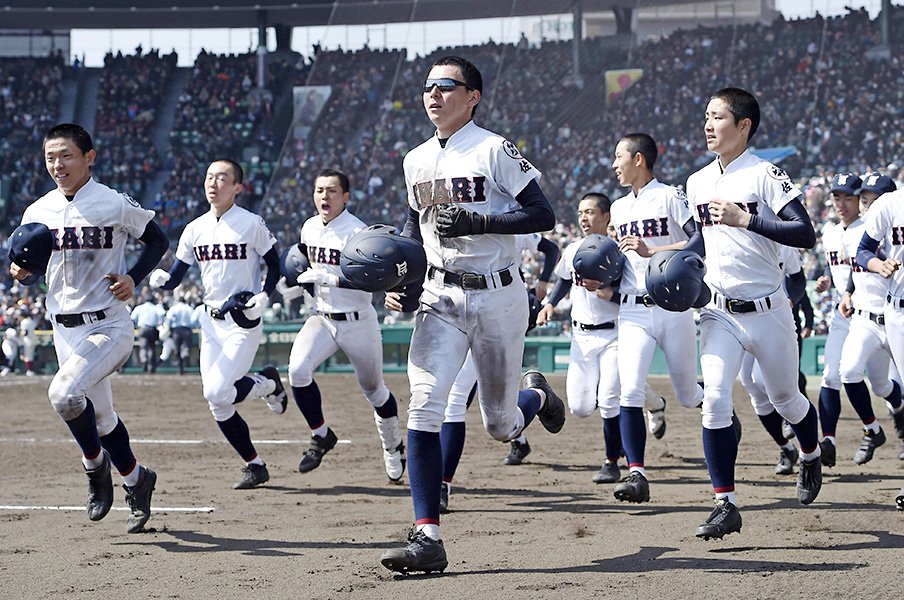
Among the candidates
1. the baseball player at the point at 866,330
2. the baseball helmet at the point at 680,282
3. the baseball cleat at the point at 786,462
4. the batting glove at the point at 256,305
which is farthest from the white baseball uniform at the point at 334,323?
the baseball player at the point at 866,330

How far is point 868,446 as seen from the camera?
35.9ft

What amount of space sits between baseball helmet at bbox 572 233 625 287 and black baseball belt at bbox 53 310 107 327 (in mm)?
3212

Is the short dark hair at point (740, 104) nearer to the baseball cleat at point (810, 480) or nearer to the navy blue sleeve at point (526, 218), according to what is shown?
the navy blue sleeve at point (526, 218)

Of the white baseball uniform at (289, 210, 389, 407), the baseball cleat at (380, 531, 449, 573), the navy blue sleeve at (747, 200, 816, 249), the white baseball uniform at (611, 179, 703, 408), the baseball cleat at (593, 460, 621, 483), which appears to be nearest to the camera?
the baseball cleat at (380, 531, 449, 573)

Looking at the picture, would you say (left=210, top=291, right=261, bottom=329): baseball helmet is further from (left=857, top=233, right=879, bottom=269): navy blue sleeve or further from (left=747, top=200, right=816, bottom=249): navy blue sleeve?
(left=857, top=233, right=879, bottom=269): navy blue sleeve

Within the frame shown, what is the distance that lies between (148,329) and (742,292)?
2294cm

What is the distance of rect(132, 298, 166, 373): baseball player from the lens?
1112 inches

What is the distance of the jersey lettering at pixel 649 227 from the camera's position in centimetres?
918

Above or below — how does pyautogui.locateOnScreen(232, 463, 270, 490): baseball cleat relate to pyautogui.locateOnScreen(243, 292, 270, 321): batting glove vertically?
below

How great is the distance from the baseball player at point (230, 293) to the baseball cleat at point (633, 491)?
→ 3060 millimetres

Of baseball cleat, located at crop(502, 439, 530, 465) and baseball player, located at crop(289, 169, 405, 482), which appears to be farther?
baseball cleat, located at crop(502, 439, 530, 465)

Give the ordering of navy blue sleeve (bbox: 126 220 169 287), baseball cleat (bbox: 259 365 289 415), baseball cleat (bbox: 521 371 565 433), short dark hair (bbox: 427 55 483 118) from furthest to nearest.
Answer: baseball cleat (bbox: 259 365 289 415)
baseball cleat (bbox: 521 371 565 433)
navy blue sleeve (bbox: 126 220 169 287)
short dark hair (bbox: 427 55 483 118)

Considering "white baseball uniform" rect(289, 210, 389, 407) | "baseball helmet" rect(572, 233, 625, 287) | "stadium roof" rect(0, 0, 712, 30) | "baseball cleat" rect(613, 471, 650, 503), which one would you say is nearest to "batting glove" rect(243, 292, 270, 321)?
"white baseball uniform" rect(289, 210, 389, 407)

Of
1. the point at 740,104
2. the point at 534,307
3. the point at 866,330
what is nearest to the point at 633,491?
the point at 534,307
